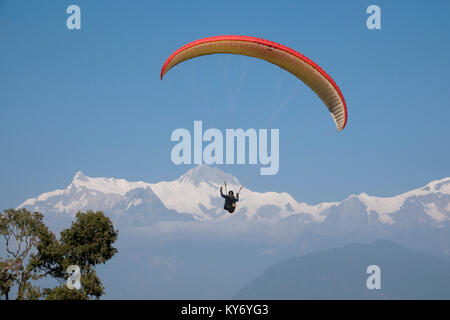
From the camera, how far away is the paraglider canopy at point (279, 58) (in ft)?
87.1

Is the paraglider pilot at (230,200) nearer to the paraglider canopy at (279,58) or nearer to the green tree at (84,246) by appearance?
A: the paraglider canopy at (279,58)

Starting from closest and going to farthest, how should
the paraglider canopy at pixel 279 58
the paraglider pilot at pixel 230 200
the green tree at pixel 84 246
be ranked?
the paraglider canopy at pixel 279 58 < the paraglider pilot at pixel 230 200 < the green tree at pixel 84 246

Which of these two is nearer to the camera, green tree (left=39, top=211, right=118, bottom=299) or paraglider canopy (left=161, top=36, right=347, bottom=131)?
paraglider canopy (left=161, top=36, right=347, bottom=131)

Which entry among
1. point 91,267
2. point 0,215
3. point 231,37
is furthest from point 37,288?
point 231,37

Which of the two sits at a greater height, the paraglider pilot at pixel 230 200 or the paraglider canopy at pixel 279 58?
the paraglider canopy at pixel 279 58

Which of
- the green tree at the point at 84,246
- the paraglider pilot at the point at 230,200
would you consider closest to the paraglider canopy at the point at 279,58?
the paraglider pilot at the point at 230,200

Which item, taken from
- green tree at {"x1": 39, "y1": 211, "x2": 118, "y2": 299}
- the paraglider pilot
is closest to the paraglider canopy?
the paraglider pilot

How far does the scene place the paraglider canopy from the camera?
87.1 ft

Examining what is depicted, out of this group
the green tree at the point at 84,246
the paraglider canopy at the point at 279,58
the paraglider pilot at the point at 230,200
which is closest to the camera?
the paraglider canopy at the point at 279,58

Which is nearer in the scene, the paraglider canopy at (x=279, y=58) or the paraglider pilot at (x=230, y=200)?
the paraglider canopy at (x=279, y=58)

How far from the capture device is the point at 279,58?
2812 centimetres

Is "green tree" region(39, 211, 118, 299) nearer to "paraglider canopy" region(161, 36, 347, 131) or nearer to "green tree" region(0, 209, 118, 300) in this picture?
"green tree" region(0, 209, 118, 300)
